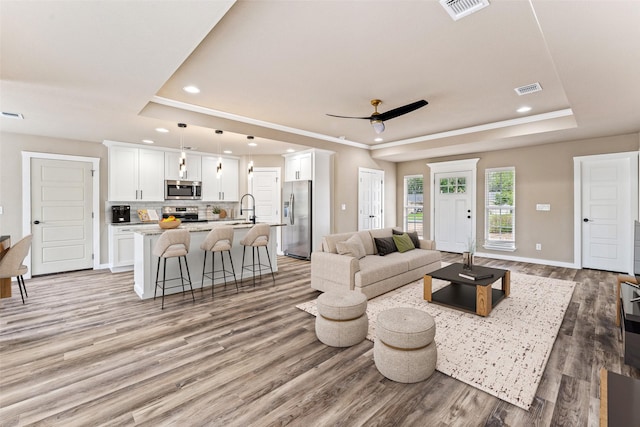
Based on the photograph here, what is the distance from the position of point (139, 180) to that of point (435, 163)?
6.87 metres

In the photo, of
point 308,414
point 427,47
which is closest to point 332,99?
point 427,47

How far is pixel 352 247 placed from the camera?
4105 millimetres

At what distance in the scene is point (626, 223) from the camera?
5156 mm

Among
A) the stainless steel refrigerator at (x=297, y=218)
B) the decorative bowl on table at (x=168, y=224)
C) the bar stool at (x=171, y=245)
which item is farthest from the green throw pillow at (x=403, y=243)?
the decorative bowl on table at (x=168, y=224)

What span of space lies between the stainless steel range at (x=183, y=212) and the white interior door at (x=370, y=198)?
12.5 ft

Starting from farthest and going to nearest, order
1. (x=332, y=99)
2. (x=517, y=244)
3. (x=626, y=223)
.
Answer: (x=517, y=244)
(x=626, y=223)
(x=332, y=99)

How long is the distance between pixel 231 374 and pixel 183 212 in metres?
5.24

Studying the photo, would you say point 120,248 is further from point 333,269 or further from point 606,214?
point 606,214

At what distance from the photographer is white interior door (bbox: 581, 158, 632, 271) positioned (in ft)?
17.0

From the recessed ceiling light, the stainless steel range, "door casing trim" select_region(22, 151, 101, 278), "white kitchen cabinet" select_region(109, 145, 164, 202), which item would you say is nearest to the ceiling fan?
the recessed ceiling light

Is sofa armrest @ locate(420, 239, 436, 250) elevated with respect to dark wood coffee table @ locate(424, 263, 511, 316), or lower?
elevated

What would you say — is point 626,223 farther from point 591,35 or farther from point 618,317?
point 591,35

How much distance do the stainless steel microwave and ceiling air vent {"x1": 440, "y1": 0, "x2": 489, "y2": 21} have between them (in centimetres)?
603

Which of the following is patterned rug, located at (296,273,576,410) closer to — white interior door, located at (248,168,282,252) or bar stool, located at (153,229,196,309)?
bar stool, located at (153,229,196,309)
